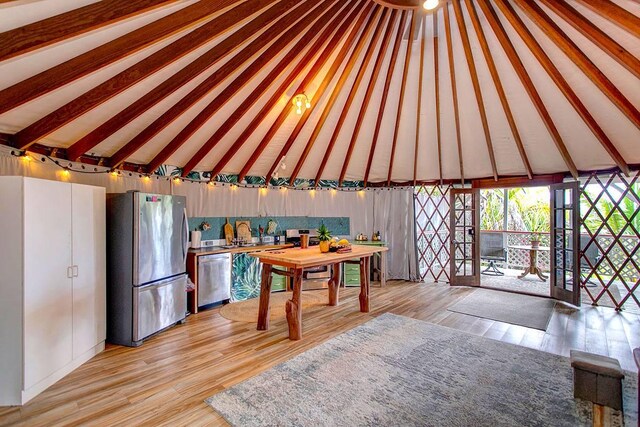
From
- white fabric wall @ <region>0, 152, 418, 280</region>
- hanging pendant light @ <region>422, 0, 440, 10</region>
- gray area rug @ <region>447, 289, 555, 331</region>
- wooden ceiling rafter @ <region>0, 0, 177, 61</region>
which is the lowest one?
gray area rug @ <region>447, 289, 555, 331</region>

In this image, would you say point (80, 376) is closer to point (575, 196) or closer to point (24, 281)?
point (24, 281)

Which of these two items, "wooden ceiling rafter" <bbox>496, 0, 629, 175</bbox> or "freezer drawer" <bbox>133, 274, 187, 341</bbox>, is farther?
"freezer drawer" <bbox>133, 274, 187, 341</bbox>

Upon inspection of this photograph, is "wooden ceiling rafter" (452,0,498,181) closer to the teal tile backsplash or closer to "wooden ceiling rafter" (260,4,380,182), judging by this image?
"wooden ceiling rafter" (260,4,380,182)

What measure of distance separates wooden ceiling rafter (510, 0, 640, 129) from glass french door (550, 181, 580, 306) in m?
1.72

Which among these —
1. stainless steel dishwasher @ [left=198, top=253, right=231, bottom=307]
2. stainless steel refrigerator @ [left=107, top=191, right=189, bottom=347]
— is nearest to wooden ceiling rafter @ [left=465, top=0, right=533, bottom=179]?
stainless steel refrigerator @ [left=107, top=191, right=189, bottom=347]

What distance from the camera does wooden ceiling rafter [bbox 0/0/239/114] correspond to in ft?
6.51

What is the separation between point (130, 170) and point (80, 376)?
250cm

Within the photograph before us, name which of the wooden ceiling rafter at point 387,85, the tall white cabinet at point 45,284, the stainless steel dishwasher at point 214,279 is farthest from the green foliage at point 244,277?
the wooden ceiling rafter at point 387,85

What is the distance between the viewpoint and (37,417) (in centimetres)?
201

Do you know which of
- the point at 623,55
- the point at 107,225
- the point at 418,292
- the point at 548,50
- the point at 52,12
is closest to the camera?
the point at 52,12

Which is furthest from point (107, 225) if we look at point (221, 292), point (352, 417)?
point (352, 417)

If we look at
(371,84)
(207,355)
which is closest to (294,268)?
(207,355)

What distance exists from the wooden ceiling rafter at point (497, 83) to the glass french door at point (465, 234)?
106cm

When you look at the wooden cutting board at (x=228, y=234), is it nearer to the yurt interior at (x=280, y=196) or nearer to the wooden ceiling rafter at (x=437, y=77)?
the yurt interior at (x=280, y=196)
